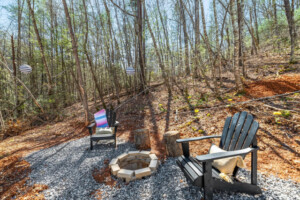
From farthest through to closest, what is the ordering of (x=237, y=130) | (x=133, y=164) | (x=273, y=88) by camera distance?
(x=273, y=88) < (x=133, y=164) < (x=237, y=130)

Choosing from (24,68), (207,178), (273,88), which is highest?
(24,68)

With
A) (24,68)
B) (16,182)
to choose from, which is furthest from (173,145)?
(24,68)

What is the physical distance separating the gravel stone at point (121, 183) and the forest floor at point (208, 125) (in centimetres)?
18

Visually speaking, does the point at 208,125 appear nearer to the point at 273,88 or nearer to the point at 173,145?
the point at 173,145

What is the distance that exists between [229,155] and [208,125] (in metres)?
2.41

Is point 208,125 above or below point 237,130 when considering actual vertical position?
below

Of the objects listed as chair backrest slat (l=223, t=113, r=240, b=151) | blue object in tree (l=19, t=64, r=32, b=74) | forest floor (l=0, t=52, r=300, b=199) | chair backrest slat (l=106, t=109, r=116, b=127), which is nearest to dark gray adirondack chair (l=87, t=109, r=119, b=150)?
chair backrest slat (l=106, t=109, r=116, b=127)

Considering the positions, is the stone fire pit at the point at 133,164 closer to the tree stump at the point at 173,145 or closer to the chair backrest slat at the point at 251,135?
the tree stump at the point at 173,145

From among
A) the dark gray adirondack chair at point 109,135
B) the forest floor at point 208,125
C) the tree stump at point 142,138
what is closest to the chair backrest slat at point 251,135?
the forest floor at point 208,125

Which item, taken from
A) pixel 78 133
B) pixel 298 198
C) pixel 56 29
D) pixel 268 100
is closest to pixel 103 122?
pixel 78 133

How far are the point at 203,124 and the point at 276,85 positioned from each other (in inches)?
97.4

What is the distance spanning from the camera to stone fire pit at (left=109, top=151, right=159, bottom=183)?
7.07 ft

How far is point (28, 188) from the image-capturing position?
7.21 ft

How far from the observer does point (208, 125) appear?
3773 millimetres
